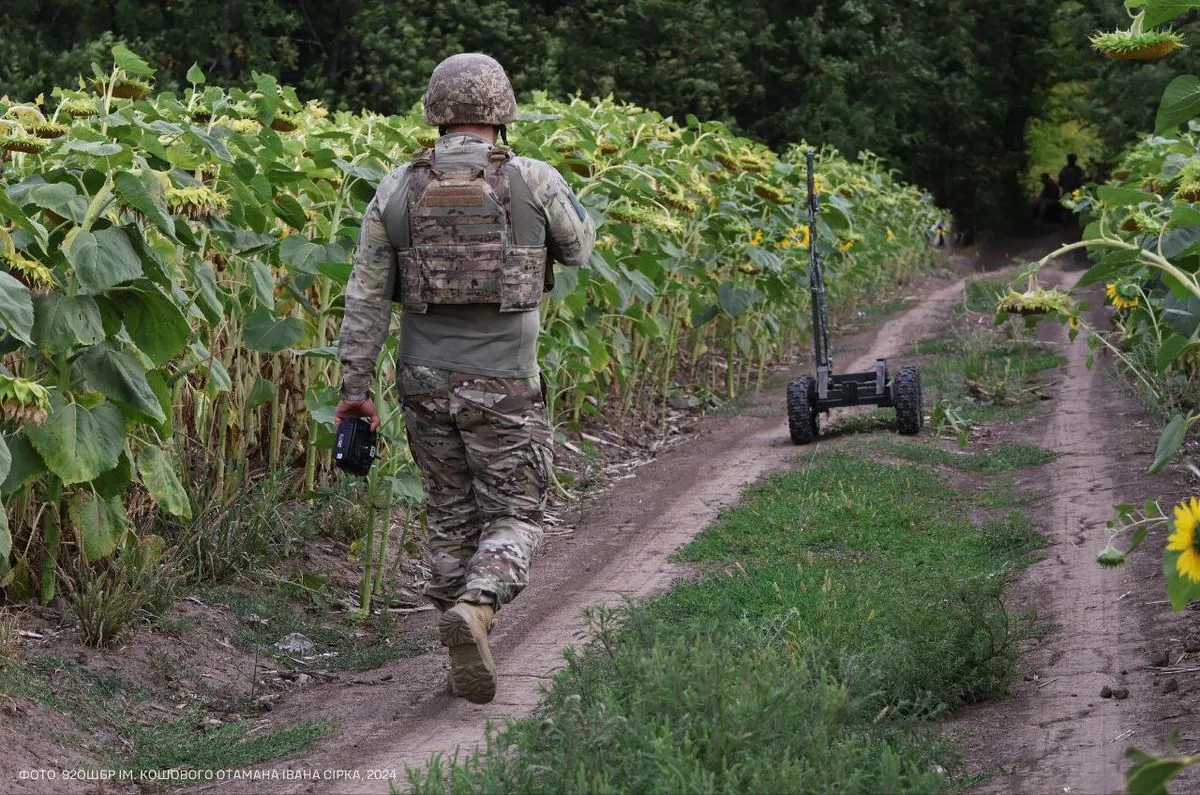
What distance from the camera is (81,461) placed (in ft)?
15.4

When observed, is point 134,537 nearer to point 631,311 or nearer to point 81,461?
point 81,461

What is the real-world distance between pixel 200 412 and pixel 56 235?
1225 mm

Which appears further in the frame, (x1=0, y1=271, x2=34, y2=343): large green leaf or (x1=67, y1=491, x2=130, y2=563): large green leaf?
(x1=67, y1=491, x2=130, y2=563): large green leaf

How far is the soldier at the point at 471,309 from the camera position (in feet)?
15.7

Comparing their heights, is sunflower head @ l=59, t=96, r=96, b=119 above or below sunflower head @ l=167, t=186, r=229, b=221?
above

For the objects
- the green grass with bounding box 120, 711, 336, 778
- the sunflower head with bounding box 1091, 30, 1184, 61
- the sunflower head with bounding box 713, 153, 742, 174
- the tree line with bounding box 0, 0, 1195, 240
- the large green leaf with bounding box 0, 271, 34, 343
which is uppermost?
the tree line with bounding box 0, 0, 1195, 240

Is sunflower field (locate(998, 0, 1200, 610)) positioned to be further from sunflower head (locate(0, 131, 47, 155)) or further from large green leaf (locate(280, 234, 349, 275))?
sunflower head (locate(0, 131, 47, 155))

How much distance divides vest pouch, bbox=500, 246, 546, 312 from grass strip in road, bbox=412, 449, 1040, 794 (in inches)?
40.3

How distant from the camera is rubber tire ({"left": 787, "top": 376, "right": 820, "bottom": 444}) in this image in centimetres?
941

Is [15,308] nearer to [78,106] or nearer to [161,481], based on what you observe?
[161,481]

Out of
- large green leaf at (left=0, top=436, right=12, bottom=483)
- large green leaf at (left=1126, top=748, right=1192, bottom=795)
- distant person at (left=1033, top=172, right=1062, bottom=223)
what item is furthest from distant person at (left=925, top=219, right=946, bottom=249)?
large green leaf at (left=1126, top=748, right=1192, bottom=795)

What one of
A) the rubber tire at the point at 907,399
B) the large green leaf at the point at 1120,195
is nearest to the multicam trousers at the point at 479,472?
the large green leaf at the point at 1120,195

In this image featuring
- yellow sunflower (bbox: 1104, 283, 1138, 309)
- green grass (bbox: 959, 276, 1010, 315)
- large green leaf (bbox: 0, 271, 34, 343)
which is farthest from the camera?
green grass (bbox: 959, 276, 1010, 315)

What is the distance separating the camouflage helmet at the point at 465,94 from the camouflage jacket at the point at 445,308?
70 mm
